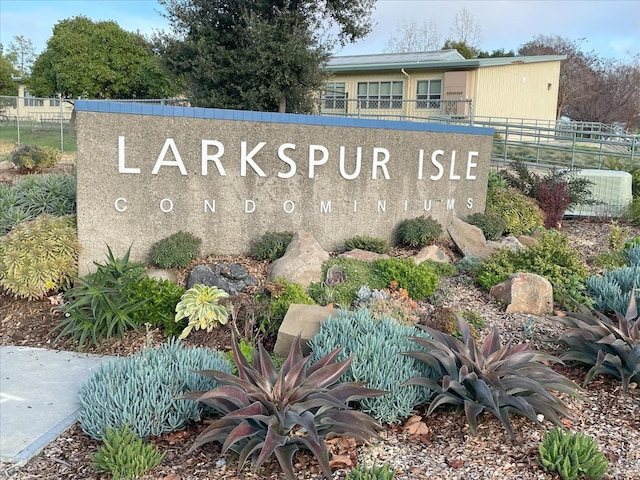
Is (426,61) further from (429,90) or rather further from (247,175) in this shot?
(247,175)

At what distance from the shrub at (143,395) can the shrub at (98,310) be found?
1.46 m

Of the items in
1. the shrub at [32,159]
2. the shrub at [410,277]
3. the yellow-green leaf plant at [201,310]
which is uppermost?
the shrub at [32,159]

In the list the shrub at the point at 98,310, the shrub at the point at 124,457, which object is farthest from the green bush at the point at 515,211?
the shrub at the point at 124,457

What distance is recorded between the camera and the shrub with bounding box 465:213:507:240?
9195mm

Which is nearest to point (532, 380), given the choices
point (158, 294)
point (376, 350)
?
point (376, 350)

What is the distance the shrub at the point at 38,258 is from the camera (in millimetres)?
6148

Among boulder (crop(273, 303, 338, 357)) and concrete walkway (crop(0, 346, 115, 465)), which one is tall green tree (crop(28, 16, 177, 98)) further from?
boulder (crop(273, 303, 338, 357))

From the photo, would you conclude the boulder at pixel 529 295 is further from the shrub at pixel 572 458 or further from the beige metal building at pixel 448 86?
the beige metal building at pixel 448 86

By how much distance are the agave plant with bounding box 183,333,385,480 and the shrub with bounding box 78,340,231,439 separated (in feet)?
1.02

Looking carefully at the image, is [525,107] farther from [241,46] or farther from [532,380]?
[532,380]

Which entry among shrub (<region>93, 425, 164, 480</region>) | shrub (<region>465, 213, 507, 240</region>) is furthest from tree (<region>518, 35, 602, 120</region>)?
shrub (<region>93, 425, 164, 480</region>)

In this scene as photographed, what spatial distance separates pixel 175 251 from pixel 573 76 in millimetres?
38422

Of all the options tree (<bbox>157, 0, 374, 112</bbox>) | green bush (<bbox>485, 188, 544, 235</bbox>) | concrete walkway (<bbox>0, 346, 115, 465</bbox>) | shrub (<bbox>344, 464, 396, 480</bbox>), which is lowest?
concrete walkway (<bbox>0, 346, 115, 465</bbox>)

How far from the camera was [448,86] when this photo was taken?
2666 centimetres
